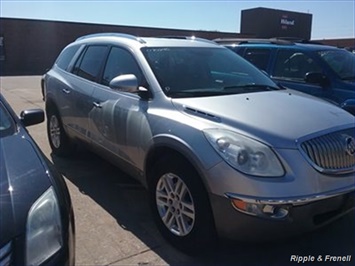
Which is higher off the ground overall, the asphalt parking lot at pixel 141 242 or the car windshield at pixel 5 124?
the car windshield at pixel 5 124

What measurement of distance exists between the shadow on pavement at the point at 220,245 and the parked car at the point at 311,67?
2.63 m

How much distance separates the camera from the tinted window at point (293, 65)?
639 centimetres

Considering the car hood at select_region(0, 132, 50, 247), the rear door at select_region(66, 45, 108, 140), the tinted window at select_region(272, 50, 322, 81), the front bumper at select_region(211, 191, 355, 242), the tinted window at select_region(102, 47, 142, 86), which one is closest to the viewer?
the car hood at select_region(0, 132, 50, 247)

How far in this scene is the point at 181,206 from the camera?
3.10m

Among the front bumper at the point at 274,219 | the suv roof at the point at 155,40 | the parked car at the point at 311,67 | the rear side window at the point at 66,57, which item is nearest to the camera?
the front bumper at the point at 274,219

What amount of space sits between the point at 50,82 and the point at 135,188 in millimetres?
2286

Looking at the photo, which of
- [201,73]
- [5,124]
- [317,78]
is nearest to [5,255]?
[5,124]

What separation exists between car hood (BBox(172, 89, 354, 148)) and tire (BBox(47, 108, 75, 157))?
2.70 m

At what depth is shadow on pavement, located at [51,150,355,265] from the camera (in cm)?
307

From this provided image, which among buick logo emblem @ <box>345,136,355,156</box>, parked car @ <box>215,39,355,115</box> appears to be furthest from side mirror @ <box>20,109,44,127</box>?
parked car @ <box>215,39,355,115</box>

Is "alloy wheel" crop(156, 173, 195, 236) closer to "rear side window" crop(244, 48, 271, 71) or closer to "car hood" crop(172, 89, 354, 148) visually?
"car hood" crop(172, 89, 354, 148)

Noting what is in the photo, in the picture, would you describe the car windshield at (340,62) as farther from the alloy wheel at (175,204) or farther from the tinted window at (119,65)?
the alloy wheel at (175,204)

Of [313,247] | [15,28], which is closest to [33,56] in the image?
[15,28]

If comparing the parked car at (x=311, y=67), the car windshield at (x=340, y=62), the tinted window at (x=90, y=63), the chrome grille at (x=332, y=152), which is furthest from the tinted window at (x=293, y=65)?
the chrome grille at (x=332, y=152)
